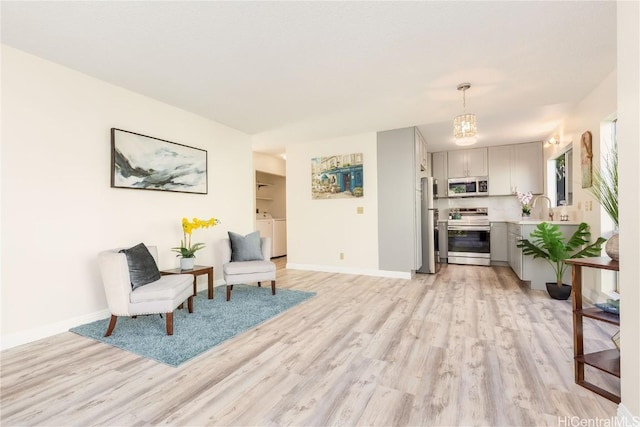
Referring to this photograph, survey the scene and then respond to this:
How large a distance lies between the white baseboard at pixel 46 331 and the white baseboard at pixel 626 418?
389 centimetres

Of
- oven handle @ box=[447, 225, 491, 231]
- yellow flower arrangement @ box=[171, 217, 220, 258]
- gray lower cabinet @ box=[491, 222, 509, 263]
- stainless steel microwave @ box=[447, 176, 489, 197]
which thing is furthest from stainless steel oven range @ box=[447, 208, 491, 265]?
yellow flower arrangement @ box=[171, 217, 220, 258]

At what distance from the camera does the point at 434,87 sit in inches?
122

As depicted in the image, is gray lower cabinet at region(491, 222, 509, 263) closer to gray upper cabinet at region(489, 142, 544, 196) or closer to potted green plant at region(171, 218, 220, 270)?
gray upper cabinet at region(489, 142, 544, 196)

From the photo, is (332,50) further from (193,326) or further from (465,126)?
(193,326)

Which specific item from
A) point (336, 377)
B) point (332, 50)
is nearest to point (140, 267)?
point (336, 377)

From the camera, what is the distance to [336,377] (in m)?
1.83

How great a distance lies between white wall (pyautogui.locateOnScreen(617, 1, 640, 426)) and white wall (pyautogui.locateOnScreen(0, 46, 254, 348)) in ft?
12.9

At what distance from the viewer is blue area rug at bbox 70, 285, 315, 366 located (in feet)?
7.25

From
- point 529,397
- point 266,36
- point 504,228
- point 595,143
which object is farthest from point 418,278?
point 266,36

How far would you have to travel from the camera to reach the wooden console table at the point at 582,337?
157 cm

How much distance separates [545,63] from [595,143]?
1211 mm

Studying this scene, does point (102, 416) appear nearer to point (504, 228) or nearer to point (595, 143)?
point (595, 143)

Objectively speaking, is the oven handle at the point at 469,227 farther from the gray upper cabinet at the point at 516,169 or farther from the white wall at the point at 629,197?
the white wall at the point at 629,197

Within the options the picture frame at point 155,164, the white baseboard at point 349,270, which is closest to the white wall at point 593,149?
the white baseboard at point 349,270
